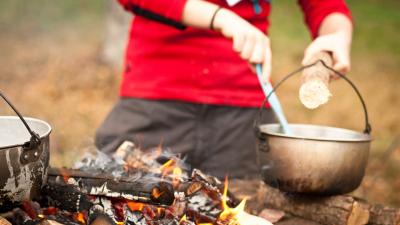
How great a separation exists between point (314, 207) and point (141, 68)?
3.96ft

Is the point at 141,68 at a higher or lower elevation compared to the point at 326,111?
higher

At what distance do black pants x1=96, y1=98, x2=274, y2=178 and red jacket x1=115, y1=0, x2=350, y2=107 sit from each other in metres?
0.06

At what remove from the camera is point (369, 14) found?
12.9 m

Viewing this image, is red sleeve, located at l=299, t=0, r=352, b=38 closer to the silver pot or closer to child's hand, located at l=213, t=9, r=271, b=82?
child's hand, located at l=213, t=9, r=271, b=82

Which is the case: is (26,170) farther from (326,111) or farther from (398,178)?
(326,111)

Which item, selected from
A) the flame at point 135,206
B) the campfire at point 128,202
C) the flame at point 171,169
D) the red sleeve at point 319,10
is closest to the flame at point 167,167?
the flame at point 171,169

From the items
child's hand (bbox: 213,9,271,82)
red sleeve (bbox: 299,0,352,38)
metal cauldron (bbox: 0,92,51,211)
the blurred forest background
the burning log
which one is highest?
red sleeve (bbox: 299,0,352,38)

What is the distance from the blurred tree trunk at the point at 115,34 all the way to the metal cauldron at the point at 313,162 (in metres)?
6.31

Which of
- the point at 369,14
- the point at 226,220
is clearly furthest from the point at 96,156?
the point at 369,14

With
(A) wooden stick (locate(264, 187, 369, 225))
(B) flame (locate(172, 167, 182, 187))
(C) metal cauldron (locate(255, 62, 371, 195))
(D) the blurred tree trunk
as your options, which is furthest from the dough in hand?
(D) the blurred tree trunk

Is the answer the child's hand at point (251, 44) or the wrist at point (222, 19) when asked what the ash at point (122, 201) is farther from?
the wrist at point (222, 19)

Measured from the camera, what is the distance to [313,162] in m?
1.93

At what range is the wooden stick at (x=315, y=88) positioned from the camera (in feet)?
6.23

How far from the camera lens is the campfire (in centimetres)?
177
